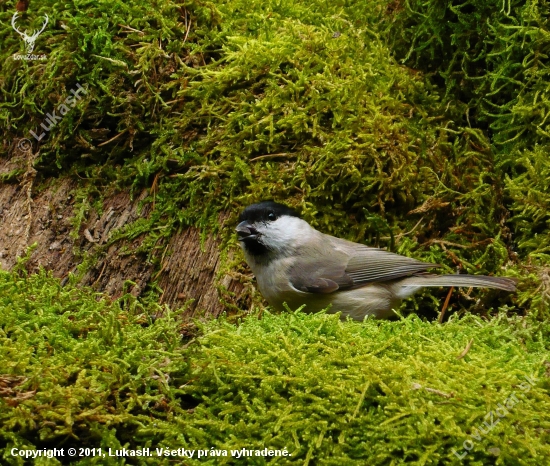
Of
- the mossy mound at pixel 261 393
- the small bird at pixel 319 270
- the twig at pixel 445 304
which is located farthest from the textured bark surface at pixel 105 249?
the mossy mound at pixel 261 393

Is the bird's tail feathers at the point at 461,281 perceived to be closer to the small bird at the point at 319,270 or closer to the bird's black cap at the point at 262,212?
the small bird at the point at 319,270

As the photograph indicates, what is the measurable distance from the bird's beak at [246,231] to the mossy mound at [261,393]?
101 cm

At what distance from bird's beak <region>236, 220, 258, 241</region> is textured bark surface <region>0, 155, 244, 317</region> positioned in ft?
1.52

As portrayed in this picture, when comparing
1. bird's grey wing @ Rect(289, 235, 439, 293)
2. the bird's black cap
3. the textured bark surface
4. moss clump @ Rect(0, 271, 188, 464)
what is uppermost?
Result: the bird's black cap

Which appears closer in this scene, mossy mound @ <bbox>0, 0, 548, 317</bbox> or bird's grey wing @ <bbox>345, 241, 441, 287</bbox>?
bird's grey wing @ <bbox>345, 241, 441, 287</bbox>

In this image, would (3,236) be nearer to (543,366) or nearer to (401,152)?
(401,152)

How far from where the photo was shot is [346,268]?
3.71 meters

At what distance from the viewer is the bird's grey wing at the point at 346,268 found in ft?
11.9

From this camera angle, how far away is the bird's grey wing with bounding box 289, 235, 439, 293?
3.64 m

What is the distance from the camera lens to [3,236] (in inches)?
168

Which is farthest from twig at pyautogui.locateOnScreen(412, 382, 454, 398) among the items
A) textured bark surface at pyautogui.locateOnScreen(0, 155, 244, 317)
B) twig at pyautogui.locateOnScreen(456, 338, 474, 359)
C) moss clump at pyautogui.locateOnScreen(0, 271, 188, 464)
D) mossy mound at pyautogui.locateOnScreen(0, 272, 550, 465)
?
textured bark surface at pyautogui.locateOnScreen(0, 155, 244, 317)

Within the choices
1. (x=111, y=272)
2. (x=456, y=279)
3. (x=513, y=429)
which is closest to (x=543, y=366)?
(x=513, y=429)

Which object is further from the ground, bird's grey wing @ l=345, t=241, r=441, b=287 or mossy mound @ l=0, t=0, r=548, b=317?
mossy mound @ l=0, t=0, r=548, b=317

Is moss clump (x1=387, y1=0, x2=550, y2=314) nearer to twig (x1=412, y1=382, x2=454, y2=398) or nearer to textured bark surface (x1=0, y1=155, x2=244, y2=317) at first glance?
twig (x1=412, y1=382, x2=454, y2=398)
